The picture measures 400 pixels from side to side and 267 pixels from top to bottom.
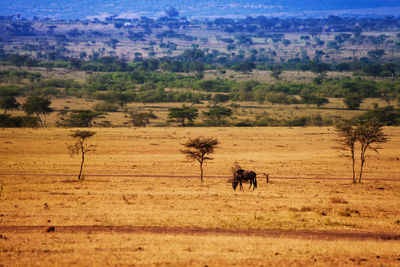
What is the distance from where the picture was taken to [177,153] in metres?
41.2

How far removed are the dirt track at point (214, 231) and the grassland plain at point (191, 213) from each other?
31 mm

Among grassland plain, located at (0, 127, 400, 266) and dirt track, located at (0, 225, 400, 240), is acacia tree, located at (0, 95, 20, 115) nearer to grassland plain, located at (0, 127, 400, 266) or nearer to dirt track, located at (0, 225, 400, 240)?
grassland plain, located at (0, 127, 400, 266)

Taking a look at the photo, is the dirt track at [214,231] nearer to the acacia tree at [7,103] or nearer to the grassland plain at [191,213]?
the grassland plain at [191,213]

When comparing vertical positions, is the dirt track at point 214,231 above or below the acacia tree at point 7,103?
below

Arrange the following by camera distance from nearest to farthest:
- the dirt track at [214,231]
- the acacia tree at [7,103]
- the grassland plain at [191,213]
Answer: the grassland plain at [191,213] → the dirt track at [214,231] → the acacia tree at [7,103]

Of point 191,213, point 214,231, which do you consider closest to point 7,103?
point 191,213

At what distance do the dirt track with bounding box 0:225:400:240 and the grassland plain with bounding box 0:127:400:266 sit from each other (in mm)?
31

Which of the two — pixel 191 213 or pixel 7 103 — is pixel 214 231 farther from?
pixel 7 103

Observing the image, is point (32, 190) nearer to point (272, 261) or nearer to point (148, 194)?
point (148, 194)

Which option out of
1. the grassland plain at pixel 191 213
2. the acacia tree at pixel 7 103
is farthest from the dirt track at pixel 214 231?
the acacia tree at pixel 7 103

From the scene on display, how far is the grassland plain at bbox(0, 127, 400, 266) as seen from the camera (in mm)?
13047

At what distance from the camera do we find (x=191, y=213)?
57.9ft

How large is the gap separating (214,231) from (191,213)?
7.59ft

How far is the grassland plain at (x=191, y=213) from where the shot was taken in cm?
1305
